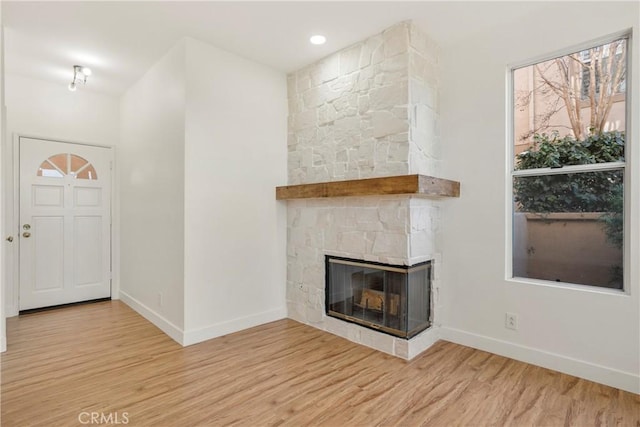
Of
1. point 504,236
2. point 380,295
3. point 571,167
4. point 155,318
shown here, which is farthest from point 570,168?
point 155,318

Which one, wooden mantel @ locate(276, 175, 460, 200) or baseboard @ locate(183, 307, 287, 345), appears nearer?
wooden mantel @ locate(276, 175, 460, 200)

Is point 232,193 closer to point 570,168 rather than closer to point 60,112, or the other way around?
point 60,112

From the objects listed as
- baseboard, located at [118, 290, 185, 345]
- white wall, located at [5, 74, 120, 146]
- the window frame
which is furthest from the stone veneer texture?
white wall, located at [5, 74, 120, 146]

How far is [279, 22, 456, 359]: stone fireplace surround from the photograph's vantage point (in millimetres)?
2738

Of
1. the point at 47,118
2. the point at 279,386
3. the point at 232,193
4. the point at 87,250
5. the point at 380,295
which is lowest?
the point at 279,386

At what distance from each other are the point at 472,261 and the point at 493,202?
0.53 m

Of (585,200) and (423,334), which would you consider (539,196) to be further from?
(423,334)

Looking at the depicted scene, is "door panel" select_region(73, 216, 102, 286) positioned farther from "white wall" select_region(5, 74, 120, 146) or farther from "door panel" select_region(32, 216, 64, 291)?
"white wall" select_region(5, 74, 120, 146)

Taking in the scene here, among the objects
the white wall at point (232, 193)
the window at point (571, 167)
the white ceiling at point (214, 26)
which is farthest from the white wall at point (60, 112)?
the window at point (571, 167)

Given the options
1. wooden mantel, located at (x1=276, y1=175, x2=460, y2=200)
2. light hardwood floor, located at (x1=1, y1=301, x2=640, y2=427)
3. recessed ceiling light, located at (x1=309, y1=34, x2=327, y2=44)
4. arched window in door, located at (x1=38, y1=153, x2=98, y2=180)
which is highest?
recessed ceiling light, located at (x1=309, y1=34, x2=327, y2=44)

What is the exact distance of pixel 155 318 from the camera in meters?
3.43

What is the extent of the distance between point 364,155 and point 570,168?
1.54 metres

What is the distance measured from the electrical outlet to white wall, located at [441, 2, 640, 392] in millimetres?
31

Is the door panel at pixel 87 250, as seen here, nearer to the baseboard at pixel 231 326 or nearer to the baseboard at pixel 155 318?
the baseboard at pixel 155 318
